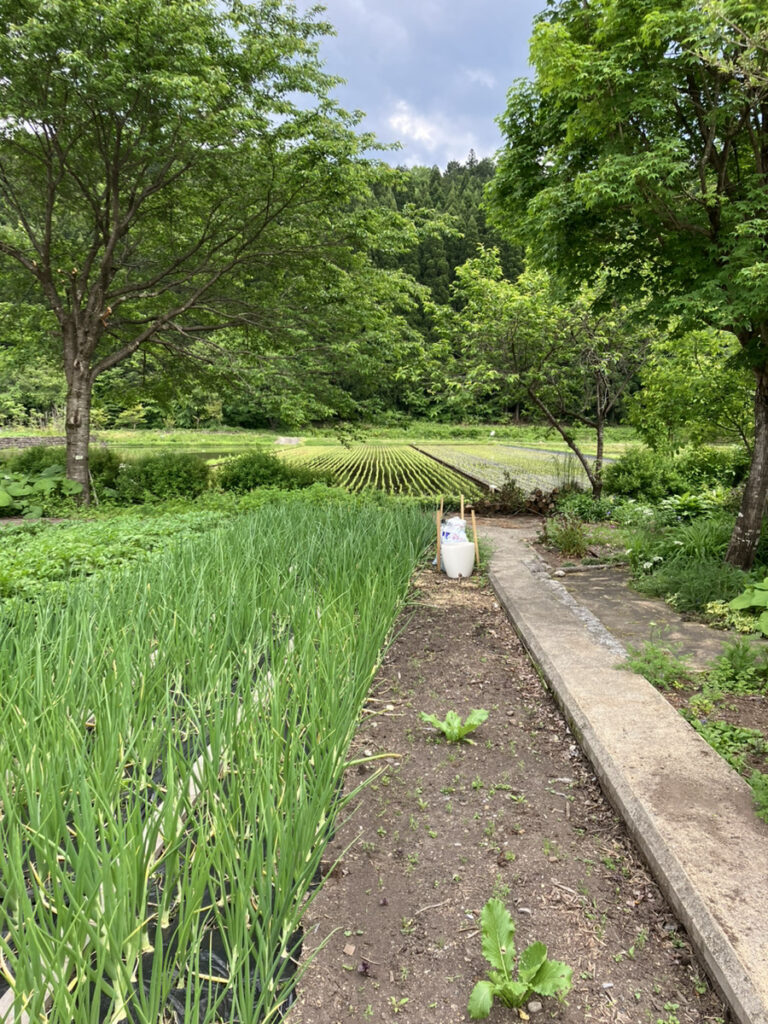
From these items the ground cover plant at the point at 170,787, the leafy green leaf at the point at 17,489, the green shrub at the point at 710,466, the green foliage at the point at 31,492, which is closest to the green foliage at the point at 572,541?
the ground cover plant at the point at 170,787

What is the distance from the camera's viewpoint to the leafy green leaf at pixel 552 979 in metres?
1.10

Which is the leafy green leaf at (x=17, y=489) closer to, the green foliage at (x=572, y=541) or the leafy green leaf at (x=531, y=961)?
the green foliage at (x=572, y=541)

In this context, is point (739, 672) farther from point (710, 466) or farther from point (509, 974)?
point (710, 466)

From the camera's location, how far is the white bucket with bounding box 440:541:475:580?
4.90m

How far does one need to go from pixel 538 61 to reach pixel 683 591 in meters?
3.65

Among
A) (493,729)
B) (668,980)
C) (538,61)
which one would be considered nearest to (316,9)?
(538,61)

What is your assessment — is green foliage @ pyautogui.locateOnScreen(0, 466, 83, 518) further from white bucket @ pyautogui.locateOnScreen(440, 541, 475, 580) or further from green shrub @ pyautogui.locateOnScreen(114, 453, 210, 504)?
white bucket @ pyautogui.locateOnScreen(440, 541, 475, 580)

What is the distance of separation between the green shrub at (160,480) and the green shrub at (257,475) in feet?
1.31

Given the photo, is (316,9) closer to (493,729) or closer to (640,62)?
(640,62)

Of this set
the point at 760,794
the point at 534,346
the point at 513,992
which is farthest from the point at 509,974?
the point at 534,346

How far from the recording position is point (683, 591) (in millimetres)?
3947

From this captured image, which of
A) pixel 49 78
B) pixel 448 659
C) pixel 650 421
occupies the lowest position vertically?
pixel 448 659

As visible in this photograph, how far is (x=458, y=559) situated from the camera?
4.94 m

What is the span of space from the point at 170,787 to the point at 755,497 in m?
4.47
